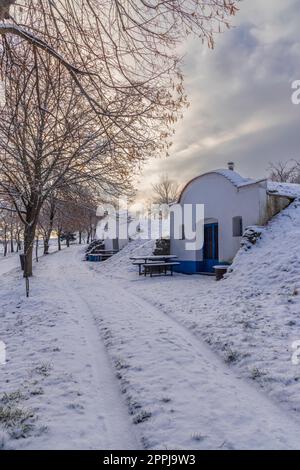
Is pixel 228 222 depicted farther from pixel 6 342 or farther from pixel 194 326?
pixel 6 342

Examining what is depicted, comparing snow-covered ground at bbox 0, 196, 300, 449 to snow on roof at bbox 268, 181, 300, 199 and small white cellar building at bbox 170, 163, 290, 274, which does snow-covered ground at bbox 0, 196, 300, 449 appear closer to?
small white cellar building at bbox 170, 163, 290, 274

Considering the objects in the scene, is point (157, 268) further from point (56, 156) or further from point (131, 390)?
point (131, 390)

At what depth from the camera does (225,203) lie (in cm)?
1641

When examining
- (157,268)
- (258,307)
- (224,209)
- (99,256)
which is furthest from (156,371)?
(99,256)

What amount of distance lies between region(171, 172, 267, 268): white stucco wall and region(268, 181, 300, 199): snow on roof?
1.14 meters

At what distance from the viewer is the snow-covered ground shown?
131 inches

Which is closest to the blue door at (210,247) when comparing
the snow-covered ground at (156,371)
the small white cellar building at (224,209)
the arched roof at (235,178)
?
the small white cellar building at (224,209)

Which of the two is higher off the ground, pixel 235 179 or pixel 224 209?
pixel 235 179

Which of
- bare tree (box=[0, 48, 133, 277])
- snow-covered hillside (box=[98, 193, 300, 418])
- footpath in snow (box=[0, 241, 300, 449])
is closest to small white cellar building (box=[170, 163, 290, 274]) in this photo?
snow-covered hillside (box=[98, 193, 300, 418])

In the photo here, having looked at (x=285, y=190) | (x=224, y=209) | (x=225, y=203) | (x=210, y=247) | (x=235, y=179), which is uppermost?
(x=235, y=179)

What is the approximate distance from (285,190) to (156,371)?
14282 millimetres

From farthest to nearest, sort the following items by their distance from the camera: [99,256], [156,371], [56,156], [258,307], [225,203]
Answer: [99,256] → [225,203] → [56,156] → [258,307] → [156,371]

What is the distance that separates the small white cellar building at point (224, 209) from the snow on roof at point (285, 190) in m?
0.30
